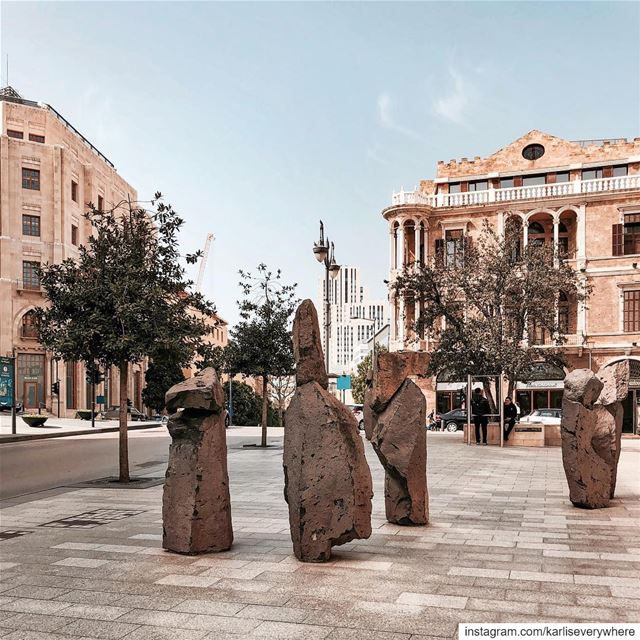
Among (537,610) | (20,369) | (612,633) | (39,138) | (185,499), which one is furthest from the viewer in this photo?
(39,138)

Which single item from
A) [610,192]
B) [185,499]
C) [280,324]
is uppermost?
[610,192]

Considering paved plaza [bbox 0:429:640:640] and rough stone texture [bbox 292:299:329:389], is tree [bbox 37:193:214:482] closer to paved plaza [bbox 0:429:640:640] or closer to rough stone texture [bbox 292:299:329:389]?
paved plaza [bbox 0:429:640:640]

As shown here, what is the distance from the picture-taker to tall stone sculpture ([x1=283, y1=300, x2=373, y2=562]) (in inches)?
284

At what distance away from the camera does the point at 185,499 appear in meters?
7.71

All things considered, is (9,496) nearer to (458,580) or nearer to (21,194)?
(458,580)

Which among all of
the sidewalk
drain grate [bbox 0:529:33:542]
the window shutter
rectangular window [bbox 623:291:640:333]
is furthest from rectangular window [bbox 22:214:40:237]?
A: drain grate [bbox 0:529:33:542]

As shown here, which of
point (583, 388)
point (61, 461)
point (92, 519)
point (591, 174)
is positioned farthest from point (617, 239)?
point (92, 519)

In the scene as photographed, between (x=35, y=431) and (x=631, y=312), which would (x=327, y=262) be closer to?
(x=35, y=431)

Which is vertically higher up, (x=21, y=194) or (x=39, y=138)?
(x=39, y=138)

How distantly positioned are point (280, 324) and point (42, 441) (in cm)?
1267

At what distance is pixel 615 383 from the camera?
1184cm

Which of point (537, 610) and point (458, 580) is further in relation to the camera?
point (458, 580)

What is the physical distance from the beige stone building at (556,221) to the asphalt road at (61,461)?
19537mm

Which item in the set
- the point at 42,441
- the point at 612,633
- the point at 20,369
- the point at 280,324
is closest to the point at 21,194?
the point at 20,369
